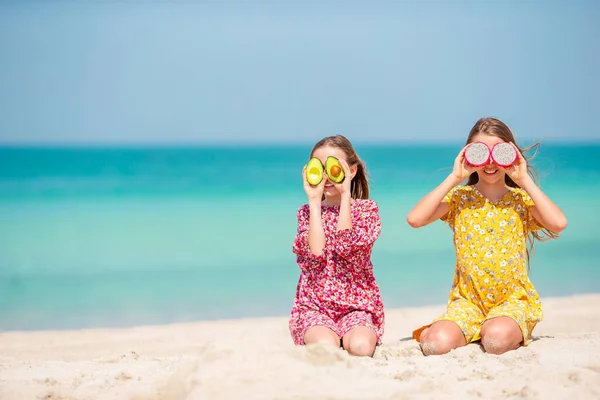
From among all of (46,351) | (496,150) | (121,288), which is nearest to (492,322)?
(496,150)

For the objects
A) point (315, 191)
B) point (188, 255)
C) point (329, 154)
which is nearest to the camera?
point (315, 191)

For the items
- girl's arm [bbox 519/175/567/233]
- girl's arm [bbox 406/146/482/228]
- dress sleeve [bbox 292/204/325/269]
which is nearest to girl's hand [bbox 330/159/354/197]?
dress sleeve [bbox 292/204/325/269]

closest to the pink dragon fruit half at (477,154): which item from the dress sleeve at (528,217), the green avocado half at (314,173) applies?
the dress sleeve at (528,217)

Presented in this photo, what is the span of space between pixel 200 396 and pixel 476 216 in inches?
91.0

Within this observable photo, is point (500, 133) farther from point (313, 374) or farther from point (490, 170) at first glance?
point (313, 374)

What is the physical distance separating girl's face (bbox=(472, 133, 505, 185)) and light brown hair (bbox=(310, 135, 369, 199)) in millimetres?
737

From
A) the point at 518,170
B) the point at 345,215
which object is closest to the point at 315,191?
the point at 345,215

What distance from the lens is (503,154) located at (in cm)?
467

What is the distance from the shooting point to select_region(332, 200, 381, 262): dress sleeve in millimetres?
4793

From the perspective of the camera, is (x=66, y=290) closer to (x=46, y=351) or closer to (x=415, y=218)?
(x=46, y=351)

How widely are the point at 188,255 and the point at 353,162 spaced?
6063mm

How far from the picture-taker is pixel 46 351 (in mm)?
6016

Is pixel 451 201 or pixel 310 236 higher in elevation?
pixel 451 201

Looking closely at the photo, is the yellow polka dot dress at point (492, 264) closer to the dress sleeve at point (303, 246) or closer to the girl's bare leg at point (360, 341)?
the girl's bare leg at point (360, 341)
